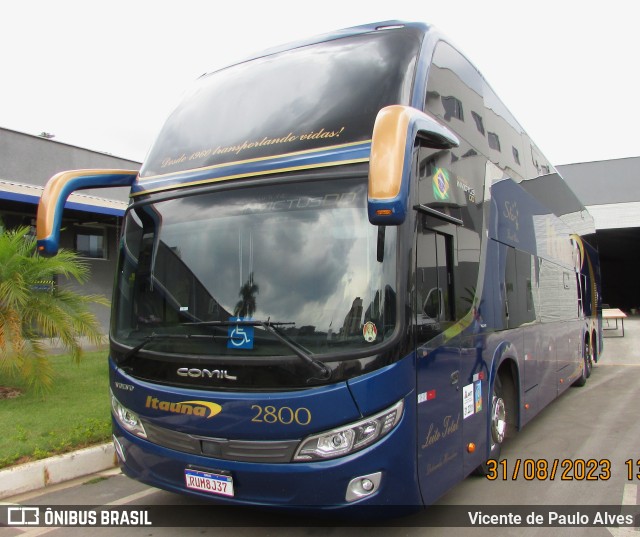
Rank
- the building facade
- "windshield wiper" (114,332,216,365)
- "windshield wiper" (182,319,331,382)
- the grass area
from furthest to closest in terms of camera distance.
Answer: the building facade, the grass area, "windshield wiper" (114,332,216,365), "windshield wiper" (182,319,331,382)

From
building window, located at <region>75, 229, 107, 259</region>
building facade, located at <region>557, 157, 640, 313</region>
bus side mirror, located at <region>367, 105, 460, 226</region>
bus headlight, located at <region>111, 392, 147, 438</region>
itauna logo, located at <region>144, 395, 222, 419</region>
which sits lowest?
bus headlight, located at <region>111, 392, 147, 438</region>

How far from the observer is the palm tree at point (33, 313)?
8.12 metres

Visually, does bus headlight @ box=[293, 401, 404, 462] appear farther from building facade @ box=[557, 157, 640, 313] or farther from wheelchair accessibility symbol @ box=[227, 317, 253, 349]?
building facade @ box=[557, 157, 640, 313]

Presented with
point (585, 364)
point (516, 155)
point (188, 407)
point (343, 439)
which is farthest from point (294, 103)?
point (585, 364)

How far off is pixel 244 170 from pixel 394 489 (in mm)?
2471

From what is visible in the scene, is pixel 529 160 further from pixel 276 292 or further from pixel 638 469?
pixel 276 292

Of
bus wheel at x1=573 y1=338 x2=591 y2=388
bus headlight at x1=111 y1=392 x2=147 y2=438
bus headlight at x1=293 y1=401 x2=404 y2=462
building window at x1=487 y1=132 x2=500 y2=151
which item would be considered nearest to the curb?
bus headlight at x1=111 y1=392 x2=147 y2=438

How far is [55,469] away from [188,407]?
8.91ft

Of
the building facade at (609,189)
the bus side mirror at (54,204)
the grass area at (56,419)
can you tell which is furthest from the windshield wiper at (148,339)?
the building facade at (609,189)

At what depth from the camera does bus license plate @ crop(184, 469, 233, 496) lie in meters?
3.84

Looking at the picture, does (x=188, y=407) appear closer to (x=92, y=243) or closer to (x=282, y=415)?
(x=282, y=415)

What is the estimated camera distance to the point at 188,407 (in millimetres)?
3977

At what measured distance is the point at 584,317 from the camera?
11406mm

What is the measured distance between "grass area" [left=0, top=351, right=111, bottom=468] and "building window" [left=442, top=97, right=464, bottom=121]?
5.07m
